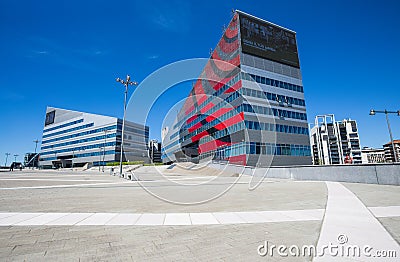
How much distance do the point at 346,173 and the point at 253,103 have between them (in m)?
32.8

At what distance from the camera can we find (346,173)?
16.2 m

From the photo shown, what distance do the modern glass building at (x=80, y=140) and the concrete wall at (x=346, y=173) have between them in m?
57.2

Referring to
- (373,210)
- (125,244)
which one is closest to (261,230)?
(125,244)

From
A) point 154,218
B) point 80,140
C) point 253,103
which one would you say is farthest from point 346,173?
point 80,140

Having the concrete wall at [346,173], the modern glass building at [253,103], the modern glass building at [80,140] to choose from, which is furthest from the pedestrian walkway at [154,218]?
the modern glass building at [80,140]

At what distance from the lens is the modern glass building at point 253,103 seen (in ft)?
148

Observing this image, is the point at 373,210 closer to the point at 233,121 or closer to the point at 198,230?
the point at 198,230

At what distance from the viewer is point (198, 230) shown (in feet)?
14.7

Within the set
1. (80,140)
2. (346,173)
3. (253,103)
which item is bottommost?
(346,173)

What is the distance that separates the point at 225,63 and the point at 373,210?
48335 millimetres

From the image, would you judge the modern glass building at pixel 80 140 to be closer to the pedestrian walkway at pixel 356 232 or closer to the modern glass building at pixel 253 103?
the modern glass building at pixel 253 103

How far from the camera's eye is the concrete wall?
12885mm

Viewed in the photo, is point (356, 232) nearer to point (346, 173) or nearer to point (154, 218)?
point (154, 218)

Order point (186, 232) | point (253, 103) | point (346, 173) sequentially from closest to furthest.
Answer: point (186, 232) < point (346, 173) < point (253, 103)
